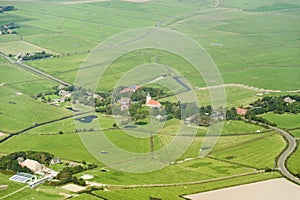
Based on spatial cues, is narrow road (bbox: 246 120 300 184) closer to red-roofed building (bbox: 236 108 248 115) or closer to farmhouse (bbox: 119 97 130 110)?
red-roofed building (bbox: 236 108 248 115)

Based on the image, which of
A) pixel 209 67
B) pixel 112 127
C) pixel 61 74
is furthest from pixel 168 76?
Result: pixel 112 127

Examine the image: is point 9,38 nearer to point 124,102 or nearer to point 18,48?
point 18,48

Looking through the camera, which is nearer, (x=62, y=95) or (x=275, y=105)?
(x=275, y=105)

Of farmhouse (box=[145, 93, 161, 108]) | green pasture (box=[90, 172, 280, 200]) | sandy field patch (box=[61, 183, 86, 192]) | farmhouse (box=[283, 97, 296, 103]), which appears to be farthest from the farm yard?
farmhouse (box=[283, 97, 296, 103])

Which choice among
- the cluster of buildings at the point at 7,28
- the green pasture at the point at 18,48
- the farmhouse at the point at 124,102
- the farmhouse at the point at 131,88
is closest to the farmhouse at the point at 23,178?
the farmhouse at the point at 124,102

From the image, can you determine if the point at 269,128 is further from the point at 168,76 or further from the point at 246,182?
the point at 168,76

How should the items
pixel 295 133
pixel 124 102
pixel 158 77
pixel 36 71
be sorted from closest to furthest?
pixel 295 133, pixel 124 102, pixel 158 77, pixel 36 71

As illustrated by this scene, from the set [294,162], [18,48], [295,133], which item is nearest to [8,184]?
[294,162]
